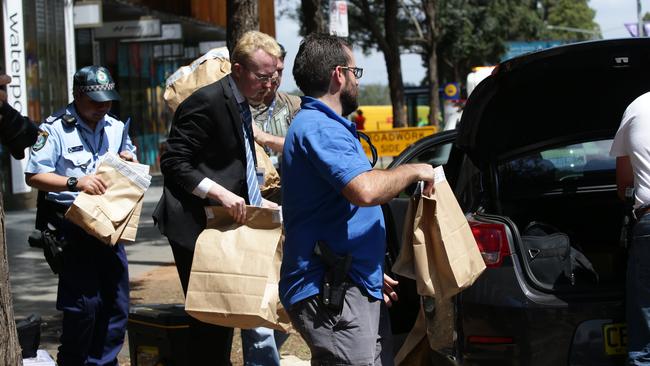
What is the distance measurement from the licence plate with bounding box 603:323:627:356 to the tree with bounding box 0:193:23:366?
2.51 m

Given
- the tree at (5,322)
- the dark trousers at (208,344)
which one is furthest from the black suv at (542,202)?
the tree at (5,322)

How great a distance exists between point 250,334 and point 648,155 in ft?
6.83

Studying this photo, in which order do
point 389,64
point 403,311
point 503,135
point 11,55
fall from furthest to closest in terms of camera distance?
point 389,64, point 11,55, point 403,311, point 503,135

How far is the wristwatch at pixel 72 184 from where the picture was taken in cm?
482

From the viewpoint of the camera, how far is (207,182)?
167 inches

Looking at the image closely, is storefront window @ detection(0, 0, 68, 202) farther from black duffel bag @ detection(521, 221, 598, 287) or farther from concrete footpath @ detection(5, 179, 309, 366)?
black duffel bag @ detection(521, 221, 598, 287)

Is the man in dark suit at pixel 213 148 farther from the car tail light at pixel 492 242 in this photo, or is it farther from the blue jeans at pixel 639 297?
the blue jeans at pixel 639 297

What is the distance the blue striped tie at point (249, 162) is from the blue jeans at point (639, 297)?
5.58 ft

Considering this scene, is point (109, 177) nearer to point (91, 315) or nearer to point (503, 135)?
point (91, 315)

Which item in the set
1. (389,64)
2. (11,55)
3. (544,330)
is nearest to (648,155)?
(544,330)

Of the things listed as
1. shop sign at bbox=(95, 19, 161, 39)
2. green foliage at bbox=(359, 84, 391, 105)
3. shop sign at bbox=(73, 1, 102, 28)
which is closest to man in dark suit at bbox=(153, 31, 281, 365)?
shop sign at bbox=(73, 1, 102, 28)

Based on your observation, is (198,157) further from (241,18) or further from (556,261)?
(241,18)

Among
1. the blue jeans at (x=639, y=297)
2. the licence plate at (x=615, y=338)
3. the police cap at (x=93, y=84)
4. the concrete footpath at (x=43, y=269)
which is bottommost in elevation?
the concrete footpath at (x=43, y=269)

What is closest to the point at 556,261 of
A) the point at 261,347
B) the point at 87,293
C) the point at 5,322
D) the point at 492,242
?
the point at 492,242
